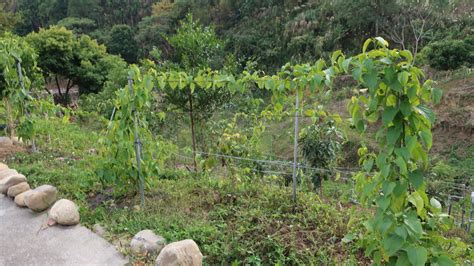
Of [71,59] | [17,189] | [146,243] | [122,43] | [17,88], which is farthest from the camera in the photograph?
[122,43]

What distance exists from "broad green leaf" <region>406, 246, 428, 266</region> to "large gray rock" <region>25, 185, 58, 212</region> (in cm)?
284

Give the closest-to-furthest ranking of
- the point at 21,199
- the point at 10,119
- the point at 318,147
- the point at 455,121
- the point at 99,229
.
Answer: the point at 99,229
the point at 21,199
the point at 318,147
the point at 10,119
the point at 455,121

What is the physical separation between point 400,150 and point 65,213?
2524mm

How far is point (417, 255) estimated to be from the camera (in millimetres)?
1526

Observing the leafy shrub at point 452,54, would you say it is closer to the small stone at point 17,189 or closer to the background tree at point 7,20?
the small stone at point 17,189

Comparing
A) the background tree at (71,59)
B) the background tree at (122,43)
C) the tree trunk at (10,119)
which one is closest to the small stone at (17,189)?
the tree trunk at (10,119)

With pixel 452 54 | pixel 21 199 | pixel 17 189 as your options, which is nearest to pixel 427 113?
pixel 21 199

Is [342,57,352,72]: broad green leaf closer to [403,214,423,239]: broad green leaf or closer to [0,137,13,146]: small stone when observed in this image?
[403,214,423,239]: broad green leaf

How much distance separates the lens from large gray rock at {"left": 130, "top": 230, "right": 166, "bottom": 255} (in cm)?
257

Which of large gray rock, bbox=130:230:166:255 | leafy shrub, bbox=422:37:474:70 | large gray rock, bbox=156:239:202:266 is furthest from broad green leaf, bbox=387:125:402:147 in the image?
leafy shrub, bbox=422:37:474:70

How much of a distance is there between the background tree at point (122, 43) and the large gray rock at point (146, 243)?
68.8ft

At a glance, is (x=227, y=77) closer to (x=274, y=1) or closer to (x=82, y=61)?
(x=82, y=61)

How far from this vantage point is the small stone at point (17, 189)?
3439 mm

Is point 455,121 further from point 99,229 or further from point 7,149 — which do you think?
point 7,149
